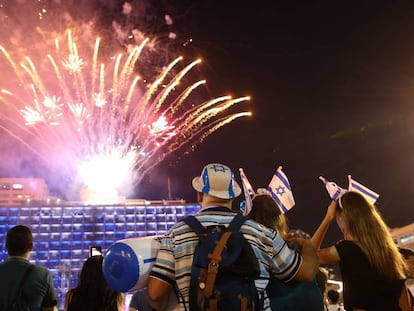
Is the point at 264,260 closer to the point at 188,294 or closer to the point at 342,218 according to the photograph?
the point at 188,294

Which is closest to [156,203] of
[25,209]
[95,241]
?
[95,241]

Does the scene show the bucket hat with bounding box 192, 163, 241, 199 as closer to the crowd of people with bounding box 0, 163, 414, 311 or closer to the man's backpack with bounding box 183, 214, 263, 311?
the crowd of people with bounding box 0, 163, 414, 311

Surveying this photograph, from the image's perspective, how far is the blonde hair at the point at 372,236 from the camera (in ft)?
12.8

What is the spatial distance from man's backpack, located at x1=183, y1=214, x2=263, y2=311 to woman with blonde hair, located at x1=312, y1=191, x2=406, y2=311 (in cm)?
137

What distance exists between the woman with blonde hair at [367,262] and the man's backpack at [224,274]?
1.37m

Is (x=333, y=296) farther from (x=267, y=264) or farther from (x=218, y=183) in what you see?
(x=218, y=183)

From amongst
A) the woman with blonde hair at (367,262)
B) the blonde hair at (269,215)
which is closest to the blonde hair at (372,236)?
A: the woman with blonde hair at (367,262)

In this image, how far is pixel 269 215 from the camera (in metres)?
4.20

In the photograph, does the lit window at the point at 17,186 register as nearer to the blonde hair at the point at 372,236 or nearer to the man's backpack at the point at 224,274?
the blonde hair at the point at 372,236

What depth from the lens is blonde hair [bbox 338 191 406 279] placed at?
3.91 meters

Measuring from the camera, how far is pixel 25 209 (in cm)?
4456

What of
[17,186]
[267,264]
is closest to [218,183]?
[267,264]

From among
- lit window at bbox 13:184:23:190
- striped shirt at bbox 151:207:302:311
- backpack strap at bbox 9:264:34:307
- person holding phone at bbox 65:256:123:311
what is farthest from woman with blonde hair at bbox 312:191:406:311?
lit window at bbox 13:184:23:190

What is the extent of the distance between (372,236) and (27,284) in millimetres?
3448
